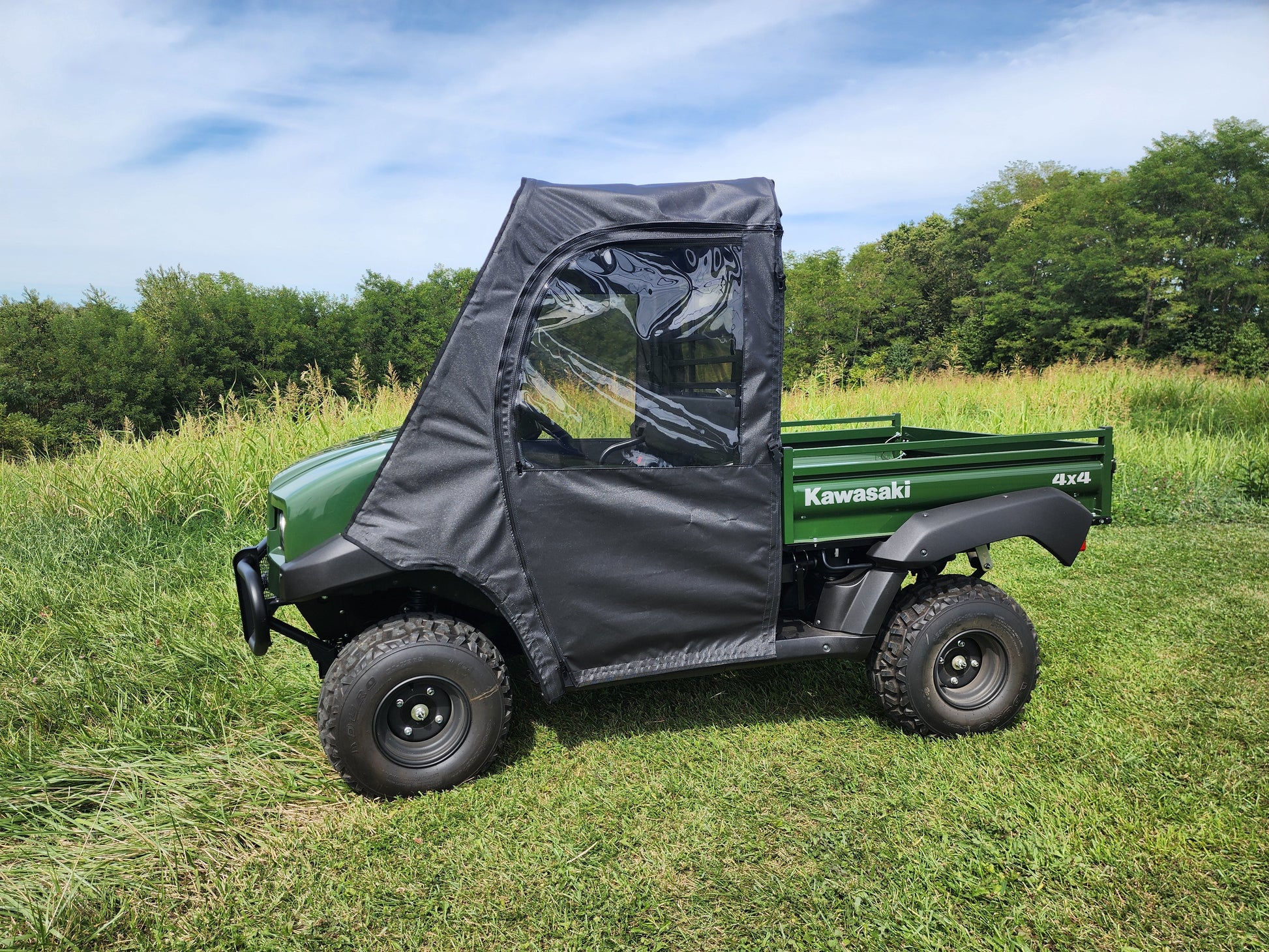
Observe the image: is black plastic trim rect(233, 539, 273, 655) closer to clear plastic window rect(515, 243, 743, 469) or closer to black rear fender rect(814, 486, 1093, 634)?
clear plastic window rect(515, 243, 743, 469)

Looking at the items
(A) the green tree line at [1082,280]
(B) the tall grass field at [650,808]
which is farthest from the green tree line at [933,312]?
(B) the tall grass field at [650,808]

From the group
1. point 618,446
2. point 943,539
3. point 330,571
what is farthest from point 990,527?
point 330,571

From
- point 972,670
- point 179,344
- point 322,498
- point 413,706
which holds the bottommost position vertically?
point 972,670

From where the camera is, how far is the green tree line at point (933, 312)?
32188 millimetres

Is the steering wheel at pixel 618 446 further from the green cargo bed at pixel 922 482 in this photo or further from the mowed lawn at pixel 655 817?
the mowed lawn at pixel 655 817

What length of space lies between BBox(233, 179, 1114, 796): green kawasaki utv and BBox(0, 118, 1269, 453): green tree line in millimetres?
25244

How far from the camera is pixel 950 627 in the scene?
319 cm

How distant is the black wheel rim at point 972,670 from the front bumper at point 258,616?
2552 millimetres

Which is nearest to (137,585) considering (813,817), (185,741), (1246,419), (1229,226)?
(185,741)

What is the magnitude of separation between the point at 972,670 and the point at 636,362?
1983 millimetres

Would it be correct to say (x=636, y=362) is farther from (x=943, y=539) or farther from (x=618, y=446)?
(x=943, y=539)

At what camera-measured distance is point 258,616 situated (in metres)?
2.88

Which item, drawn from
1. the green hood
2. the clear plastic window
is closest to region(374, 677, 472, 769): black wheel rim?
the green hood

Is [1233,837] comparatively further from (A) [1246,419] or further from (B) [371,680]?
(A) [1246,419]
